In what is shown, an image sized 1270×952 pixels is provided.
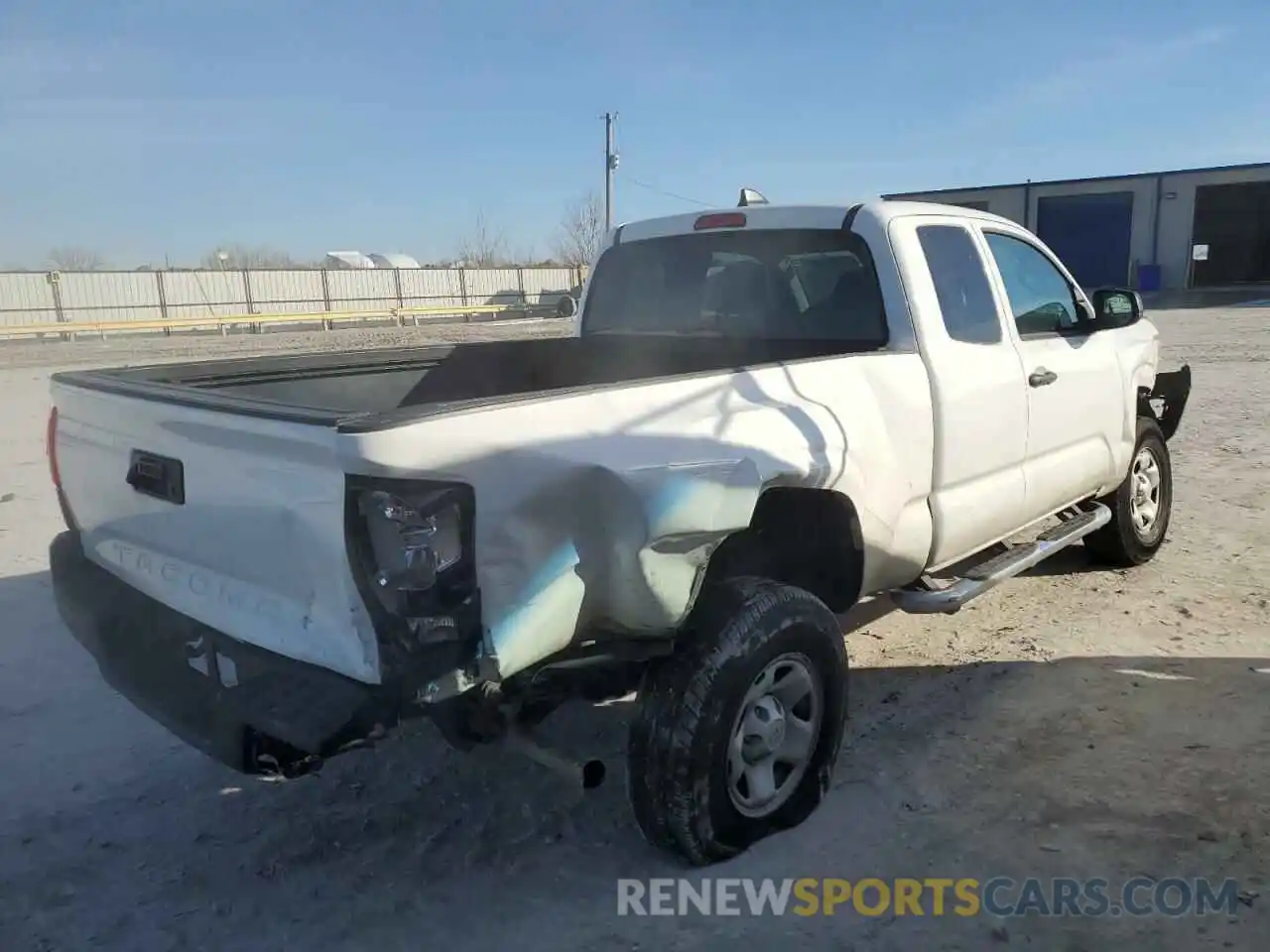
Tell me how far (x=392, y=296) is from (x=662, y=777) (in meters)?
48.7

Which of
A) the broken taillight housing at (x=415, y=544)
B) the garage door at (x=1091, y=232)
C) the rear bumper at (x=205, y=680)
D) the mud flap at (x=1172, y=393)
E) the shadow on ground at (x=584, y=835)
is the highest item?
the garage door at (x=1091, y=232)

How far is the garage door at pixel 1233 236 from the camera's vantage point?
42.8 meters

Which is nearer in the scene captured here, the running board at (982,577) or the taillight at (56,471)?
the taillight at (56,471)

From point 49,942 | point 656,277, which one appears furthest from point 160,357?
point 49,942

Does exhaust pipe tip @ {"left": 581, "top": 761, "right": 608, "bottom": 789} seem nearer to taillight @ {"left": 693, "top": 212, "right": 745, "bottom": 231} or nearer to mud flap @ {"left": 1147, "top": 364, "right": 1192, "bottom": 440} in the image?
taillight @ {"left": 693, "top": 212, "right": 745, "bottom": 231}

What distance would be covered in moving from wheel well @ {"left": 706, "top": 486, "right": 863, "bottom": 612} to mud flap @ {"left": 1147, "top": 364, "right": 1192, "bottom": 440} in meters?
3.60

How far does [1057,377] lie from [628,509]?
Answer: 2957mm

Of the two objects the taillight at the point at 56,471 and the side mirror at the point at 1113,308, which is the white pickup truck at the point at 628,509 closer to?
the taillight at the point at 56,471

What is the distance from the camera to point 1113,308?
5.32 m

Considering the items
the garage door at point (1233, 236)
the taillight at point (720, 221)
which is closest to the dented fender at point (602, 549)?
the taillight at point (720, 221)

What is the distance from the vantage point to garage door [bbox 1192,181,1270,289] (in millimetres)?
42812

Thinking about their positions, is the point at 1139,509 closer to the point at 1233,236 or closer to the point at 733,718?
the point at 733,718

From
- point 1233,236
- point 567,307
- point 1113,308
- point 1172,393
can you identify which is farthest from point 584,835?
point 1233,236

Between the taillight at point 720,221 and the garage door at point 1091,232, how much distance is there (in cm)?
4198
